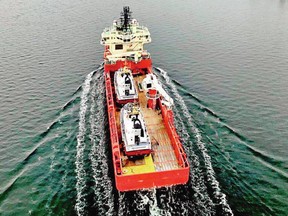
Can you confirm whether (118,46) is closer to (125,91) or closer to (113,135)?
(125,91)

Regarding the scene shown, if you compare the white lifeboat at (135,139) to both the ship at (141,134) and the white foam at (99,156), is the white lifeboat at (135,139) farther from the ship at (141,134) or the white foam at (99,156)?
the white foam at (99,156)

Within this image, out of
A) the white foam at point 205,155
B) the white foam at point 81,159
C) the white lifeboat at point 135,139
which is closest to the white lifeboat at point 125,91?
the white foam at point 81,159

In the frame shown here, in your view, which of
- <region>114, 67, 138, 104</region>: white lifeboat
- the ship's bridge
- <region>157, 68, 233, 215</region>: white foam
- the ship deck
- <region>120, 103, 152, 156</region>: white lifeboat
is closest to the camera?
<region>157, 68, 233, 215</region>: white foam

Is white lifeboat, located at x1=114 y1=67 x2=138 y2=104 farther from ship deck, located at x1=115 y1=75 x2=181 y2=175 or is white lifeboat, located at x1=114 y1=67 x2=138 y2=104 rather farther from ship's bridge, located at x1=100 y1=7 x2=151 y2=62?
ship's bridge, located at x1=100 y1=7 x2=151 y2=62

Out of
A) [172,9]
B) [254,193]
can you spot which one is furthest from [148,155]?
[172,9]

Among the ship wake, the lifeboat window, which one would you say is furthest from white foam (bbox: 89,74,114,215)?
the lifeboat window

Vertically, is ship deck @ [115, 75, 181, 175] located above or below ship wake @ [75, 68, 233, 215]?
above
